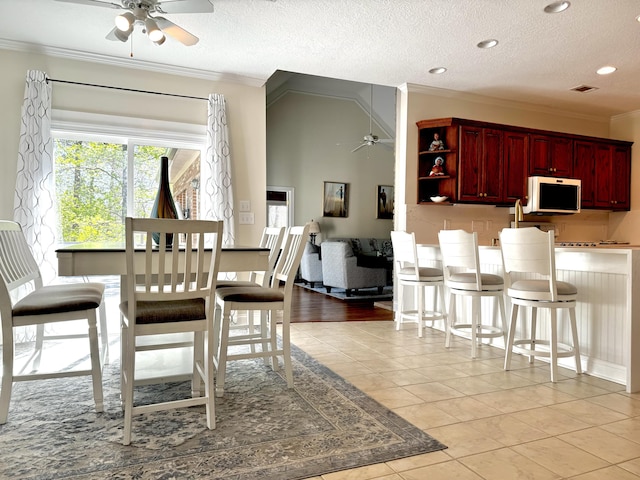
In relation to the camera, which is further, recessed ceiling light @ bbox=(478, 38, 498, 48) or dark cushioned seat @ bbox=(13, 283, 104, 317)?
recessed ceiling light @ bbox=(478, 38, 498, 48)

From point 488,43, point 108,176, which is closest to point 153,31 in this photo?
point 108,176

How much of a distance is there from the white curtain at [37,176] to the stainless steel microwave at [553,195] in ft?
16.6

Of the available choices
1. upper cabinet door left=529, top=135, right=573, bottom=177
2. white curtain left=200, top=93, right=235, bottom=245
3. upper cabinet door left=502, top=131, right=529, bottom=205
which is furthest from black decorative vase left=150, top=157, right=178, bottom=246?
upper cabinet door left=529, top=135, right=573, bottom=177

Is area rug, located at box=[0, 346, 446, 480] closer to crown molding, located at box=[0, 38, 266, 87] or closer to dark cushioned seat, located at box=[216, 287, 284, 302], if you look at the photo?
dark cushioned seat, located at box=[216, 287, 284, 302]

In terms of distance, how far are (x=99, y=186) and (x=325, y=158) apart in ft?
18.1

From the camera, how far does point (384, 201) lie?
9586 millimetres

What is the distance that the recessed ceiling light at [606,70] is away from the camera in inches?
173

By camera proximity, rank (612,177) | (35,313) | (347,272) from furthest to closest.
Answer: (347,272), (612,177), (35,313)

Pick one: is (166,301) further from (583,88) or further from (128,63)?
(583,88)

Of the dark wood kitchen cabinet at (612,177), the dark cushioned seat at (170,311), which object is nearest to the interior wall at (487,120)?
the dark wood kitchen cabinet at (612,177)

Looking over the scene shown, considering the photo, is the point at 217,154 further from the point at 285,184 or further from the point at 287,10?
the point at 285,184

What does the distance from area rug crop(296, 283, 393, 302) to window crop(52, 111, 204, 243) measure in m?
2.99

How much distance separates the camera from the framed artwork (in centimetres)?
912

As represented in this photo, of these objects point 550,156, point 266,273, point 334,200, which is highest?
point 550,156
